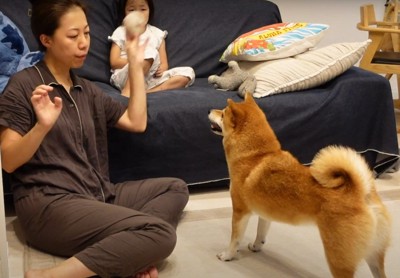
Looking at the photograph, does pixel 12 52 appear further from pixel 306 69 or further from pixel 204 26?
pixel 306 69

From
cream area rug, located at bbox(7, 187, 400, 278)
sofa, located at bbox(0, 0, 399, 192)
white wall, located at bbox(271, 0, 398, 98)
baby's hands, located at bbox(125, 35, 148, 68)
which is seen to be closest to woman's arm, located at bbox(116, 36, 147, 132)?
baby's hands, located at bbox(125, 35, 148, 68)

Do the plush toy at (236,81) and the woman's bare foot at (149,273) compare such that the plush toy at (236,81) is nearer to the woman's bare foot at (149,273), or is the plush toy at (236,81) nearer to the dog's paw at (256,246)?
the dog's paw at (256,246)

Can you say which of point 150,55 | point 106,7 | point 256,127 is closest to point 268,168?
point 256,127

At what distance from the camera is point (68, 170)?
1.75 metres

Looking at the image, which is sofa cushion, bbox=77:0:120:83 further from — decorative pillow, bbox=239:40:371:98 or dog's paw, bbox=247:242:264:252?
dog's paw, bbox=247:242:264:252

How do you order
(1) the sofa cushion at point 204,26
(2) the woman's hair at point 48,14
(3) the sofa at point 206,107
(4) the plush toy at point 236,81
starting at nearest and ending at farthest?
(2) the woman's hair at point 48,14 < (3) the sofa at point 206,107 < (4) the plush toy at point 236,81 < (1) the sofa cushion at point 204,26

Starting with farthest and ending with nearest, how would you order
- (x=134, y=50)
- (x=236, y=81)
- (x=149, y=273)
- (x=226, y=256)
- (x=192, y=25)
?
1. (x=192, y=25)
2. (x=236, y=81)
3. (x=134, y=50)
4. (x=226, y=256)
5. (x=149, y=273)

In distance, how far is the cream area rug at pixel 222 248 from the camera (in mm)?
1720

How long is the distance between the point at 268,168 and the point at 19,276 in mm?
858

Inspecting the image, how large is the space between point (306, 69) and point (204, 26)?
0.77m

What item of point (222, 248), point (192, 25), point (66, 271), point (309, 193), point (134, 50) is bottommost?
point (222, 248)

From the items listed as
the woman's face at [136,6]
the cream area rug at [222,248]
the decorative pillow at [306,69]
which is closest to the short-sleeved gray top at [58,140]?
the cream area rug at [222,248]

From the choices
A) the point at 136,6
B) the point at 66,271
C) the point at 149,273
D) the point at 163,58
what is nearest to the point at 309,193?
the point at 149,273

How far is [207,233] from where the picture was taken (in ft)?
6.54
